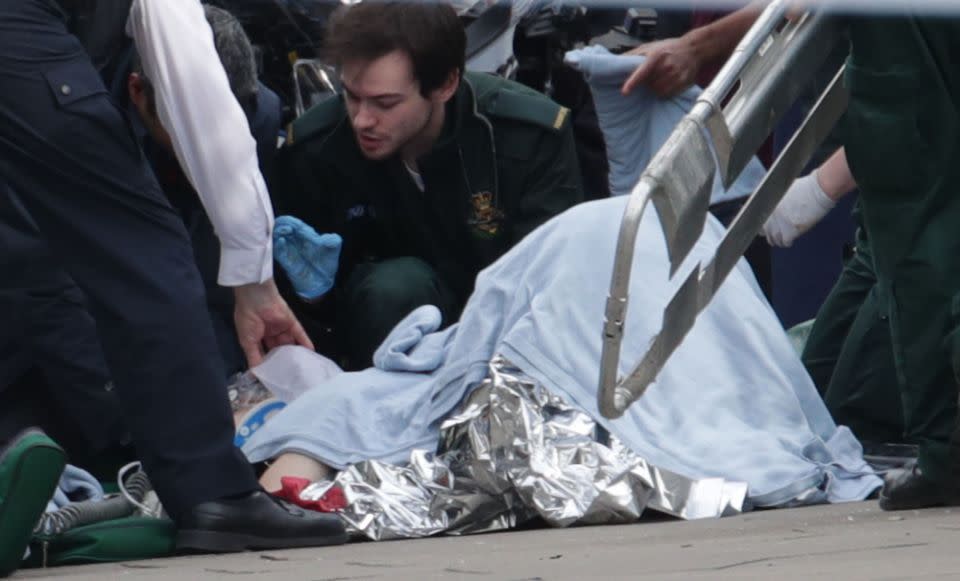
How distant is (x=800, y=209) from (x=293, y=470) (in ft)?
5.03

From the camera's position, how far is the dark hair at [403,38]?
4.93m

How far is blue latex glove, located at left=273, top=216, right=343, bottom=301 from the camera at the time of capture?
475 centimetres

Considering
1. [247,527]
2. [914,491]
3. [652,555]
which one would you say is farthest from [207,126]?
[914,491]

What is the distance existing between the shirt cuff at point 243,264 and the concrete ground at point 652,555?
1.71 feet

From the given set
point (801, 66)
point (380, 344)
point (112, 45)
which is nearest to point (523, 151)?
point (380, 344)

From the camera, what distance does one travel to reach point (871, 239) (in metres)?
3.19

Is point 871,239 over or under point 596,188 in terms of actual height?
over

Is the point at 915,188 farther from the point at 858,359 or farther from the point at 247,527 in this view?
the point at 858,359

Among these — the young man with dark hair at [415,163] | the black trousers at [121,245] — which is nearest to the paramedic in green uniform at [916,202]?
the black trousers at [121,245]

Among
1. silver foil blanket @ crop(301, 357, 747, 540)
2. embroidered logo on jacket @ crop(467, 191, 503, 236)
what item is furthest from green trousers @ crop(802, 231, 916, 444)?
embroidered logo on jacket @ crop(467, 191, 503, 236)

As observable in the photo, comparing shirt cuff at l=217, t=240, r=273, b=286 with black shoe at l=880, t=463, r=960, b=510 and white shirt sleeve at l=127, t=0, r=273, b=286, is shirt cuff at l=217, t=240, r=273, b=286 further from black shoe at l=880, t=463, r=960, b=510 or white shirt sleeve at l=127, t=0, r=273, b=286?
black shoe at l=880, t=463, r=960, b=510

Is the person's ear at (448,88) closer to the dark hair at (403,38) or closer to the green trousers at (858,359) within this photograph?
the dark hair at (403,38)

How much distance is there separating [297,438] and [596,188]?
6.28 feet

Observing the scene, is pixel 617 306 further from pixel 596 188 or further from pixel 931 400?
pixel 596 188
